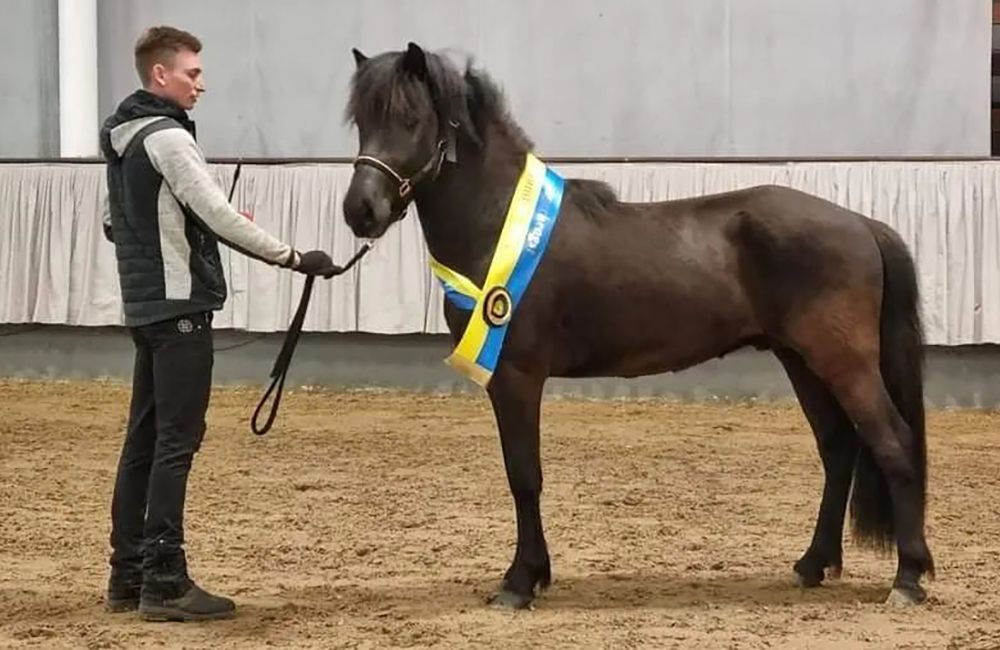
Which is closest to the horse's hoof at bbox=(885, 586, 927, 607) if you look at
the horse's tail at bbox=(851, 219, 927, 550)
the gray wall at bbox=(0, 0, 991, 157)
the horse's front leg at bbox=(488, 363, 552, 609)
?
the horse's tail at bbox=(851, 219, 927, 550)

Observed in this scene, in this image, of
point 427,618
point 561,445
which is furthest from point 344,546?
point 561,445

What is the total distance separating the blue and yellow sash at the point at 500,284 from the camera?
4.04 metres

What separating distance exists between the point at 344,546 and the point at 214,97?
7.00 m

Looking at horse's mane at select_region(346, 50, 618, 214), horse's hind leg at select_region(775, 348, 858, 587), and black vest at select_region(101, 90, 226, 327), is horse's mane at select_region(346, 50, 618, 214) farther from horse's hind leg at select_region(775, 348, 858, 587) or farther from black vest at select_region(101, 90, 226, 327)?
horse's hind leg at select_region(775, 348, 858, 587)

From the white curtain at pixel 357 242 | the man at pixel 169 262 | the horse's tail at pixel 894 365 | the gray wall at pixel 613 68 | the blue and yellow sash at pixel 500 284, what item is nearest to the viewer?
the man at pixel 169 262

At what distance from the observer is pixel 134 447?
4.07 meters

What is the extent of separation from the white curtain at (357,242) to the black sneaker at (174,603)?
239 inches

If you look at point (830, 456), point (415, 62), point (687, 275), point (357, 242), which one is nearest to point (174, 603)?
point (415, 62)

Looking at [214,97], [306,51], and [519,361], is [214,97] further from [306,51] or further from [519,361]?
[519,361]

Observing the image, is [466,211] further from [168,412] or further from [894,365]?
[894,365]

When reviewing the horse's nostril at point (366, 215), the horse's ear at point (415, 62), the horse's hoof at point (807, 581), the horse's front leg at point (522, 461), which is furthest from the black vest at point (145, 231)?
the horse's hoof at point (807, 581)

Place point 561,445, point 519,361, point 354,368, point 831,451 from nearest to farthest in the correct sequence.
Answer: point 519,361 → point 831,451 → point 561,445 → point 354,368

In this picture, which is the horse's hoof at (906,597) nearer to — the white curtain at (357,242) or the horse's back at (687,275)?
the horse's back at (687,275)

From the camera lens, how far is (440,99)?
4004 millimetres
